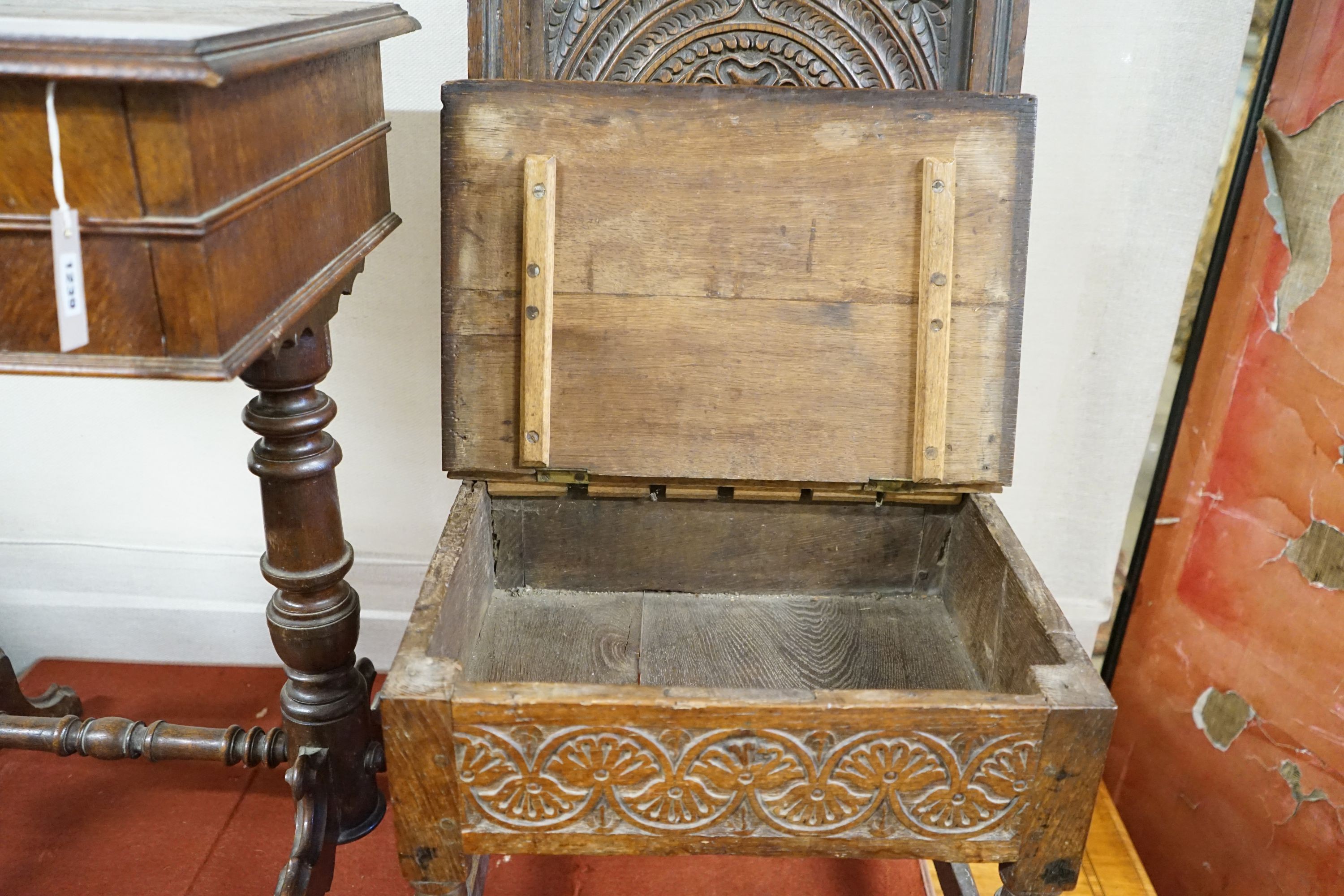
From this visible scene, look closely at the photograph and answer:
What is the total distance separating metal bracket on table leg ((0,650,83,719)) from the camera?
1755 mm

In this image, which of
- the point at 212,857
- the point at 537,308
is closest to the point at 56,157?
the point at 537,308

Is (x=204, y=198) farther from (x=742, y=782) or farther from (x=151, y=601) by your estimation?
(x=151, y=601)

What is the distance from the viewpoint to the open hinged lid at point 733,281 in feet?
4.45

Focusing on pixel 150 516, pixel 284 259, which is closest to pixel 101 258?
pixel 284 259

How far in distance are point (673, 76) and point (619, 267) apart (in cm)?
33

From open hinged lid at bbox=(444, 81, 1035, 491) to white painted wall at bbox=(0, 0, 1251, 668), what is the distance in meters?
0.42

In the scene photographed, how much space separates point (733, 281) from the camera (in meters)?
1.39

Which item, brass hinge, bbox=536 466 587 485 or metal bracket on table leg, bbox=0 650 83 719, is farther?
metal bracket on table leg, bbox=0 650 83 719

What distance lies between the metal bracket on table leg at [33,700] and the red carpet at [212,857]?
0.09 metres

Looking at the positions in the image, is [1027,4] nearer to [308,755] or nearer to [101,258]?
[101,258]

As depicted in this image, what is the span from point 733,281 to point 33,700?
1.65 metres

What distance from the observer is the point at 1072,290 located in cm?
182

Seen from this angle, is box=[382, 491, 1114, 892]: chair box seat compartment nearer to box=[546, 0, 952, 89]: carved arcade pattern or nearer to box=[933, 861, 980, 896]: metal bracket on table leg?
box=[933, 861, 980, 896]: metal bracket on table leg

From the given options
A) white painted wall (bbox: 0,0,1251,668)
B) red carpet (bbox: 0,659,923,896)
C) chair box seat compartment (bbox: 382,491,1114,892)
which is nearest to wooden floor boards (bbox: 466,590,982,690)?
chair box seat compartment (bbox: 382,491,1114,892)
